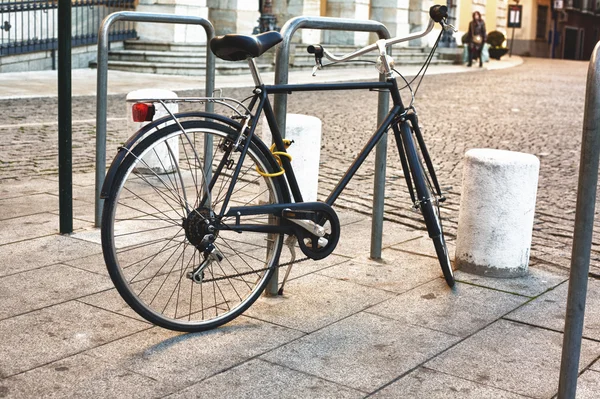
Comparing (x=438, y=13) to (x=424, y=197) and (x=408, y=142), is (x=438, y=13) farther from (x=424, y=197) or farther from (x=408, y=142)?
(x=424, y=197)

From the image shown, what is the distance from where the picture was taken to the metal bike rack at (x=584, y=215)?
2.87 metres

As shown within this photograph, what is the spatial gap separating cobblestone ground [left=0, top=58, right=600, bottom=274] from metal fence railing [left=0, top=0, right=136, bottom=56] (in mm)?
4511

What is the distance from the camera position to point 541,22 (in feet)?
179

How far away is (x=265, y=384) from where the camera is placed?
338cm

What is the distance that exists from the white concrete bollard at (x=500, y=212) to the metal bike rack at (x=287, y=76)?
1.57 ft

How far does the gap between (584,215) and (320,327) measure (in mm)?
1487

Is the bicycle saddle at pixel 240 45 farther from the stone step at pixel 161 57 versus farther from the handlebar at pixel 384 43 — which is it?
the stone step at pixel 161 57

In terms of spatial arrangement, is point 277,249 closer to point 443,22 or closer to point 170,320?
point 170,320

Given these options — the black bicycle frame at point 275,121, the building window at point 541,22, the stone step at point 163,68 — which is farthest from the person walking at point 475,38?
the black bicycle frame at point 275,121

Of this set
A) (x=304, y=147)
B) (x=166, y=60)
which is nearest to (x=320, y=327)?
(x=304, y=147)

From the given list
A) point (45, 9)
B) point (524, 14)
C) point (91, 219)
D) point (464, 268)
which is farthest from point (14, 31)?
point (524, 14)

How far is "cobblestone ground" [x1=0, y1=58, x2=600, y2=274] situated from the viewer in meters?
6.89

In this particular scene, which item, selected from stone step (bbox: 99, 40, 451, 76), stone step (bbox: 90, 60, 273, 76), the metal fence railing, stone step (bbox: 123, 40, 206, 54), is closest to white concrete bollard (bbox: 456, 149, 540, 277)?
the metal fence railing

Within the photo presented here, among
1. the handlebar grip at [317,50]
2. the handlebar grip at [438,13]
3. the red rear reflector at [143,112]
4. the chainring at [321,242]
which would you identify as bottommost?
the chainring at [321,242]
